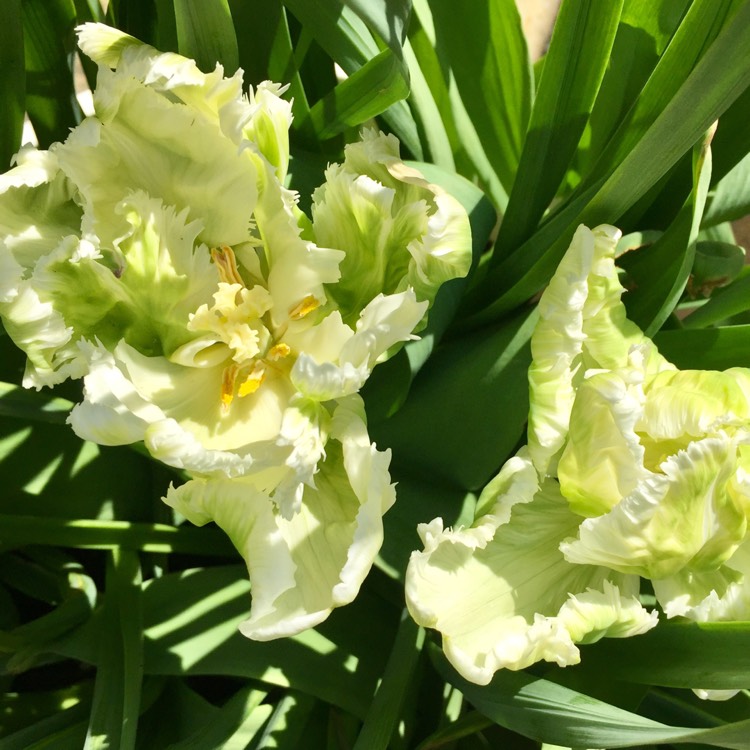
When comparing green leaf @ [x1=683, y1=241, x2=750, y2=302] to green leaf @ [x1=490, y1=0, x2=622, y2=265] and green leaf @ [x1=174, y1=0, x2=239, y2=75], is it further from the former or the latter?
green leaf @ [x1=174, y1=0, x2=239, y2=75]

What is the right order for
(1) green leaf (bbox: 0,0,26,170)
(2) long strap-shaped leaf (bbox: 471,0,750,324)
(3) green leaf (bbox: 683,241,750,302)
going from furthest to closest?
(3) green leaf (bbox: 683,241,750,302)
(1) green leaf (bbox: 0,0,26,170)
(2) long strap-shaped leaf (bbox: 471,0,750,324)

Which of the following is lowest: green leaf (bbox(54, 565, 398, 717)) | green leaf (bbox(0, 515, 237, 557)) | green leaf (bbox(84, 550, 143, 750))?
green leaf (bbox(54, 565, 398, 717))

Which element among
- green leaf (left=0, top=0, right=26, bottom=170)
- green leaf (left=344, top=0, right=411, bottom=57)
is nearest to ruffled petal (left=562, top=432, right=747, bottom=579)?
green leaf (left=344, top=0, right=411, bottom=57)

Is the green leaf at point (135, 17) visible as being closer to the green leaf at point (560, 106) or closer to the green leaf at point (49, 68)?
the green leaf at point (49, 68)

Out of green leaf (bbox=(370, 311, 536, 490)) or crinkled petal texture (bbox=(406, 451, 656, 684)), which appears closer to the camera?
crinkled petal texture (bbox=(406, 451, 656, 684))

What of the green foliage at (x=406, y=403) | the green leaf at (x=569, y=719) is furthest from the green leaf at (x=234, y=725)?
the green leaf at (x=569, y=719)

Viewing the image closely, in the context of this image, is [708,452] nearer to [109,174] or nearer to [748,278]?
[748,278]

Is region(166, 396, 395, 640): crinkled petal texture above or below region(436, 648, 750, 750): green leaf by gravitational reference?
above

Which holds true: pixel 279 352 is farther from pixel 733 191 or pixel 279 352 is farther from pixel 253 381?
pixel 733 191
